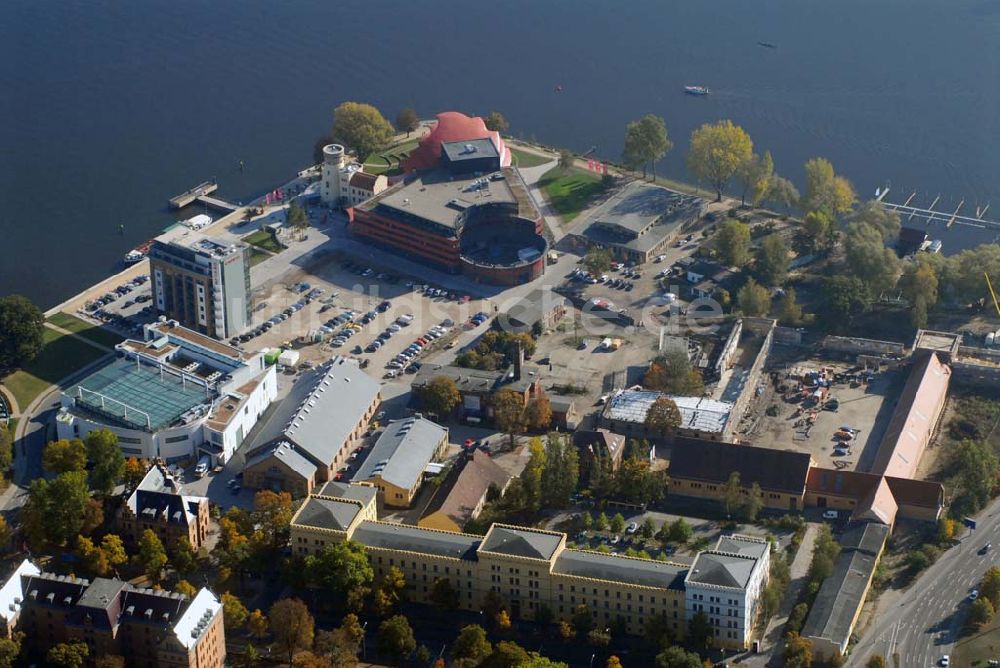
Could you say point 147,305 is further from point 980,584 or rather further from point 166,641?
point 980,584

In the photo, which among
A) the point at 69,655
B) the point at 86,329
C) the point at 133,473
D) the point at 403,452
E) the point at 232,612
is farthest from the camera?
the point at 86,329

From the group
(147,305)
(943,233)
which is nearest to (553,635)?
(147,305)

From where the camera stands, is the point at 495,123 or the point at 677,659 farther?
the point at 495,123

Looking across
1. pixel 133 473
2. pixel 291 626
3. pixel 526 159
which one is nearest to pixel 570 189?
pixel 526 159

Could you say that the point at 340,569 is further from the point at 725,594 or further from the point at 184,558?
the point at 725,594

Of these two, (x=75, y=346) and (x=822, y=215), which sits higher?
(x=822, y=215)

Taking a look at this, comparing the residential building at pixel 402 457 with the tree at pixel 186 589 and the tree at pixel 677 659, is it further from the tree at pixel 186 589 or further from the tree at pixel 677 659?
the tree at pixel 677 659
